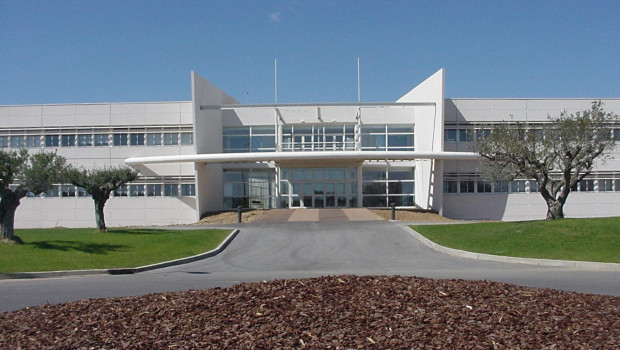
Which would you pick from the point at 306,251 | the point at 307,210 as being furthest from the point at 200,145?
the point at 306,251

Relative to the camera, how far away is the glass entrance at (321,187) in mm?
41750

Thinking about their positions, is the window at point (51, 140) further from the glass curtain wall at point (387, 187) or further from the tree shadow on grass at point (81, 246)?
the glass curtain wall at point (387, 187)

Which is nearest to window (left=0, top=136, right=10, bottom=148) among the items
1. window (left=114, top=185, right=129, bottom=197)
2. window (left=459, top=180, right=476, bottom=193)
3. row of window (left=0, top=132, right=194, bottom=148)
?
row of window (left=0, top=132, right=194, bottom=148)

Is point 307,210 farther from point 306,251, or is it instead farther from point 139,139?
point 306,251

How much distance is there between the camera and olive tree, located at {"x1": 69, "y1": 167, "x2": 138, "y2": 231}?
2547cm

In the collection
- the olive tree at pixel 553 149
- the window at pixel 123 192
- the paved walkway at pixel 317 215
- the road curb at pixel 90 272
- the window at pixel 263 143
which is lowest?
Answer: the road curb at pixel 90 272

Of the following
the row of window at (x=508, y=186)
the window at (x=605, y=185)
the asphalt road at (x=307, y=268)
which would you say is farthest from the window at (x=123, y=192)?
the window at (x=605, y=185)

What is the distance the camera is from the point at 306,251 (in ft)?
70.2

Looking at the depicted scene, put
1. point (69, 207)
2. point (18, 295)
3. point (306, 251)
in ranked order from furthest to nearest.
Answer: point (69, 207) < point (306, 251) < point (18, 295)

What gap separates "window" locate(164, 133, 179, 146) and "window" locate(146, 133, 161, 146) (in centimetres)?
51

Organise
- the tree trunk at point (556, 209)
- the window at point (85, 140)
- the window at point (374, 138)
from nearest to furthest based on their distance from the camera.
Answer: the tree trunk at point (556, 209), the window at point (85, 140), the window at point (374, 138)

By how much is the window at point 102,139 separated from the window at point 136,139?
5.64 ft

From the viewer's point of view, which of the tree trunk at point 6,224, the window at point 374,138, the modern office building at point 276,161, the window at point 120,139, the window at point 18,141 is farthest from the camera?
the window at point 374,138

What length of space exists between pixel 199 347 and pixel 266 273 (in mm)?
10039
